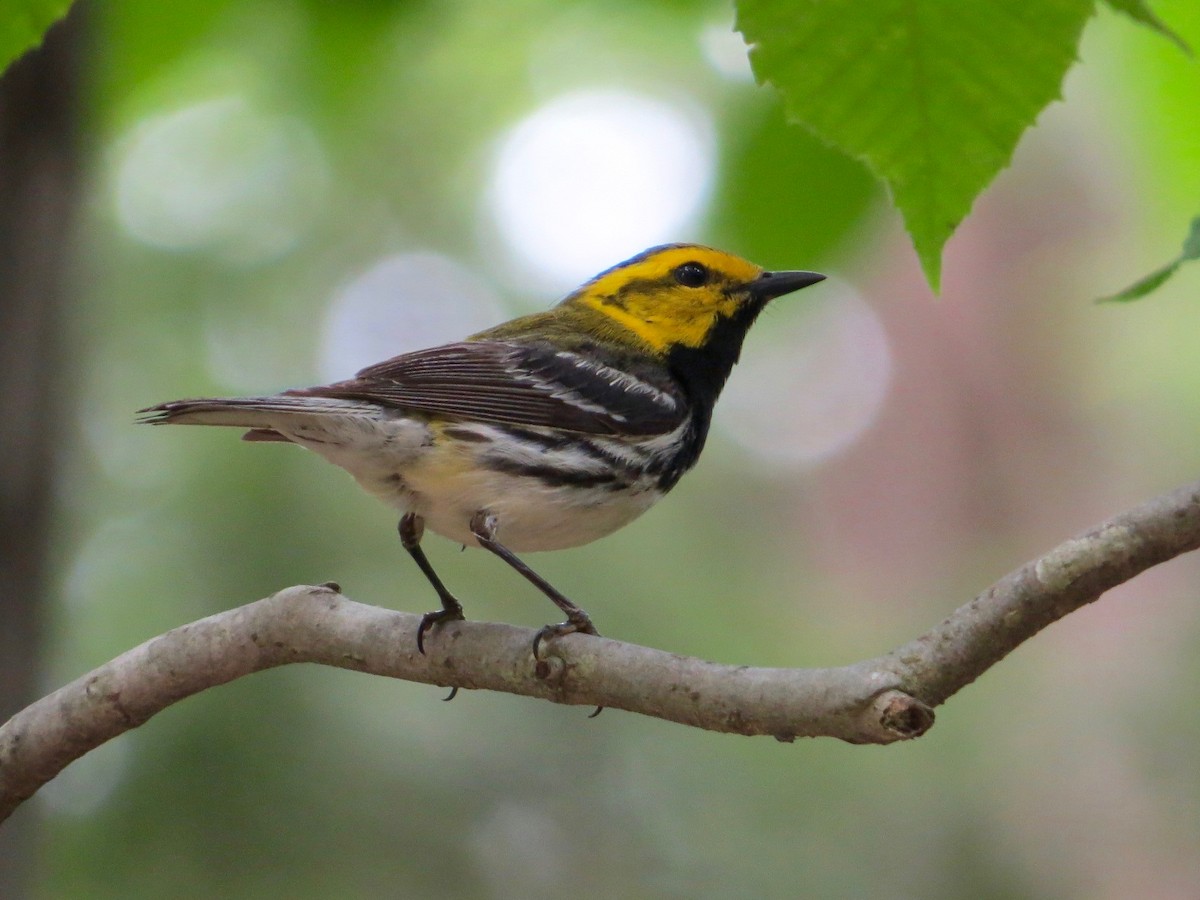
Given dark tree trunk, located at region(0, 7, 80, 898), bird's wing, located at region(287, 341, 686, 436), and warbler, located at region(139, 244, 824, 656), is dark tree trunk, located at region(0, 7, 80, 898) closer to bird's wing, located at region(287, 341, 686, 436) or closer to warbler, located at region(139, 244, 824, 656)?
warbler, located at region(139, 244, 824, 656)

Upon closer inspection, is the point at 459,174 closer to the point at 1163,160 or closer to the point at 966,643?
the point at 1163,160

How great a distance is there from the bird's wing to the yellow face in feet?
1.28

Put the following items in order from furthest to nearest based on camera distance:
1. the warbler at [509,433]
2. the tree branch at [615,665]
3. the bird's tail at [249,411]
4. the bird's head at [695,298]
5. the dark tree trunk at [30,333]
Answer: the bird's head at [695,298]
the warbler at [509,433]
the dark tree trunk at [30,333]
the bird's tail at [249,411]
the tree branch at [615,665]

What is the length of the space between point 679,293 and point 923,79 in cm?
298

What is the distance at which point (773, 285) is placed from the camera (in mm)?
4355

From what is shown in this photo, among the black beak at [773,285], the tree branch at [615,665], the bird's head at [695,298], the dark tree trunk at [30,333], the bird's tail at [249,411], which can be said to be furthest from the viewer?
the bird's head at [695,298]

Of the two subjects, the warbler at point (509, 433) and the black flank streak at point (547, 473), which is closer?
the warbler at point (509, 433)

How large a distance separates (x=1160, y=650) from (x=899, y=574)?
4.72 meters

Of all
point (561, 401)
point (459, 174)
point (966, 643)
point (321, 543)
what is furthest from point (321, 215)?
point (966, 643)

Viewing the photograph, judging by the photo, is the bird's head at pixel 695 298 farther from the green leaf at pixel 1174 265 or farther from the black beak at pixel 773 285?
the green leaf at pixel 1174 265

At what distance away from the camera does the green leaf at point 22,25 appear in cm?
151

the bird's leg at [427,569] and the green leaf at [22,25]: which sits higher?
the green leaf at [22,25]

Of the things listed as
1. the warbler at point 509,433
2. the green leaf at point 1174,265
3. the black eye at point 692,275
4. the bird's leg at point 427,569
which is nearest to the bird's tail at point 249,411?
the warbler at point 509,433

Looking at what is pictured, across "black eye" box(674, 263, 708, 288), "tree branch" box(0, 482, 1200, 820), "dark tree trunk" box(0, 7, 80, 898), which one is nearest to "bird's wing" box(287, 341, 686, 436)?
"black eye" box(674, 263, 708, 288)
